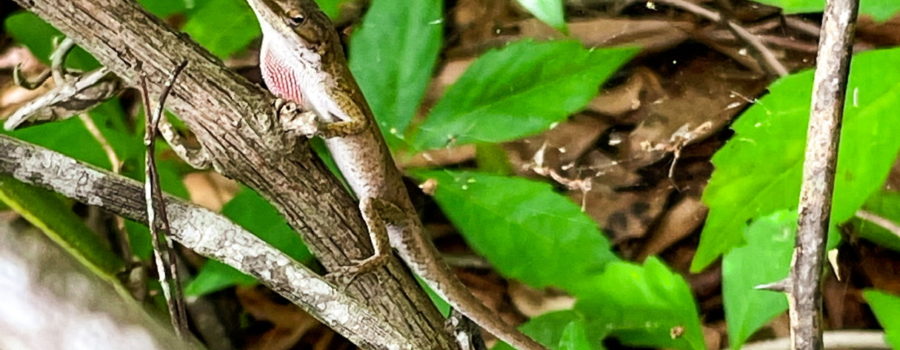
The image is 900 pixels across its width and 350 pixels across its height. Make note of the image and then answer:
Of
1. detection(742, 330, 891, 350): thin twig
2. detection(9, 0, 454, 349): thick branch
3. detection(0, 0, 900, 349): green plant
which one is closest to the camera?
detection(9, 0, 454, 349): thick branch

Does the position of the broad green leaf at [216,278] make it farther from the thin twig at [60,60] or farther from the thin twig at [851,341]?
the thin twig at [851,341]

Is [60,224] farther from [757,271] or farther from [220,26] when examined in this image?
[757,271]

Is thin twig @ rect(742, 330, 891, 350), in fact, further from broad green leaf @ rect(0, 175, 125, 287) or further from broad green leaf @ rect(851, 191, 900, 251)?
broad green leaf @ rect(0, 175, 125, 287)

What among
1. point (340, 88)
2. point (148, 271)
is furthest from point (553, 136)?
point (148, 271)

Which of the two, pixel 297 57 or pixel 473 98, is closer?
pixel 297 57

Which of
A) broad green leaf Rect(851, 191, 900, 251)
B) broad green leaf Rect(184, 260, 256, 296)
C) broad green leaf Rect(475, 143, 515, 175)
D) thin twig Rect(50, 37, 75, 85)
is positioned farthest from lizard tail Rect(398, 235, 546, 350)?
broad green leaf Rect(851, 191, 900, 251)

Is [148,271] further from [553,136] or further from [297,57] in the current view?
[553,136]

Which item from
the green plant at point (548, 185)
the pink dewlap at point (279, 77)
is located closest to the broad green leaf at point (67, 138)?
the green plant at point (548, 185)
